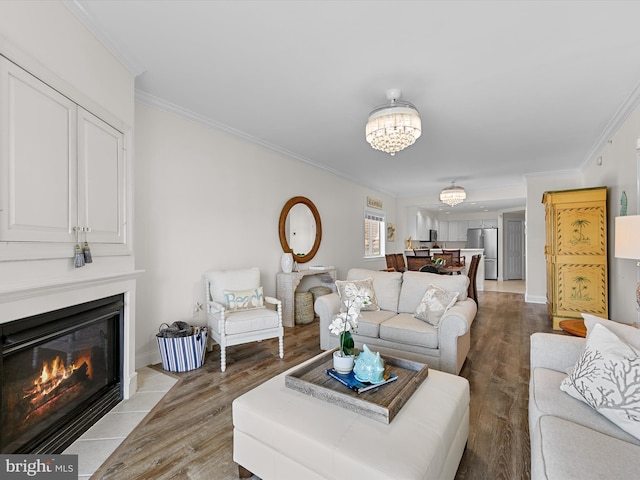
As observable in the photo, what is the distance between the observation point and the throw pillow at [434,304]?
2.92 meters

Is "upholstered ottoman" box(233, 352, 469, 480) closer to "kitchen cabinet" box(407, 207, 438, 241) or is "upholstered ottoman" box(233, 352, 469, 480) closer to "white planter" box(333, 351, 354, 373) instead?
"white planter" box(333, 351, 354, 373)

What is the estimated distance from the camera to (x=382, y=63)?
2.40 meters

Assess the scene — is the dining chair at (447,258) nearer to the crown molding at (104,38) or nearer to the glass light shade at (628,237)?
the glass light shade at (628,237)

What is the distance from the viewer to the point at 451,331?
266cm

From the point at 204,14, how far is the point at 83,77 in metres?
0.87

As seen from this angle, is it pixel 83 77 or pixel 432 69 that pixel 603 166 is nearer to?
pixel 432 69

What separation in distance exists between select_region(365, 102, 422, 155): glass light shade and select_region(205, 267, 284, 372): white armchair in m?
1.99

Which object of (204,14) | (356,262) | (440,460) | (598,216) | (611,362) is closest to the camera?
(440,460)

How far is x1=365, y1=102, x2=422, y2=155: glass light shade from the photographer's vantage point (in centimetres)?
267

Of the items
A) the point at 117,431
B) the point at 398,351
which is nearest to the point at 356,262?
the point at 398,351

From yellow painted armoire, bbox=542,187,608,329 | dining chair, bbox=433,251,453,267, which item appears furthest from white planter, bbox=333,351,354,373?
dining chair, bbox=433,251,453,267

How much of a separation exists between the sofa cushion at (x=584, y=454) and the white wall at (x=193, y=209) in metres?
3.14

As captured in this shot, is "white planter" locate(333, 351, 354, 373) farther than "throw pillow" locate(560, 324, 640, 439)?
Yes

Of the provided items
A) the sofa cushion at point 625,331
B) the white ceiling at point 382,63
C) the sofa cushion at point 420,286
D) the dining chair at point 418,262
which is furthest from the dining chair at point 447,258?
the sofa cushion at point 625,331
